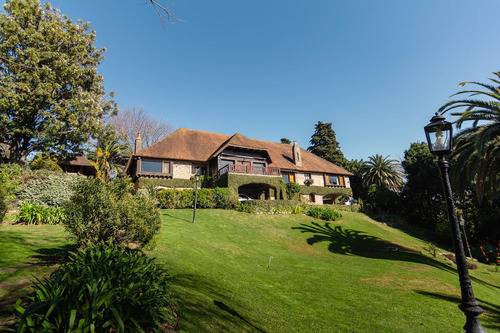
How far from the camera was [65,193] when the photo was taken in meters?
16.7

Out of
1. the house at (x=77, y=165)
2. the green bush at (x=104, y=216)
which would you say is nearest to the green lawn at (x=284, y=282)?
the green bush at (x=104, y=216)

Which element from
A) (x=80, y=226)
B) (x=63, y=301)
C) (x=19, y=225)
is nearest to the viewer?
(x=63, y=301)

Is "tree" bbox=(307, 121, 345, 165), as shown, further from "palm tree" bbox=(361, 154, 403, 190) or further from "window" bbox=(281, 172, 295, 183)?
"window" bbox=(281, 172, 295, 183)

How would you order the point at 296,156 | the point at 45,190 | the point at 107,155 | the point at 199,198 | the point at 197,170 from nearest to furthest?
the point at 45,190 < the point at 199,198 < the point at 197,170 < the point at 107,155 < the point at 296,156

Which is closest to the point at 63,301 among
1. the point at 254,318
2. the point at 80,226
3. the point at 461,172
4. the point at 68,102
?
the point at 80,226

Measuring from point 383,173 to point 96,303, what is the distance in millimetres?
47179

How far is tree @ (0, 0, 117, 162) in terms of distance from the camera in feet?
66.0

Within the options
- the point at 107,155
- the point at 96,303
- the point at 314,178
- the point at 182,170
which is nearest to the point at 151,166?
the point at 182,170

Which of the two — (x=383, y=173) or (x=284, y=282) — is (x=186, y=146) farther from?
(x=383, y=173)

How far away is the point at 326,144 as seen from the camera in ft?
188

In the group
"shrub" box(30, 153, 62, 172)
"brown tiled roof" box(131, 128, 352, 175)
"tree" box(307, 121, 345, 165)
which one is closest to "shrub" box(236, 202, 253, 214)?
"brown tiled roof" box(131, 128, 352, 175)

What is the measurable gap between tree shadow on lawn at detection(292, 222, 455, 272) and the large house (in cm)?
846

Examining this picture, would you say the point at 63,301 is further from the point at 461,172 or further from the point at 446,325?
the point at 461,172

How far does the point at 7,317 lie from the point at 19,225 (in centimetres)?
1222
